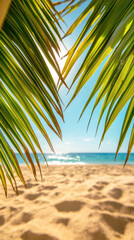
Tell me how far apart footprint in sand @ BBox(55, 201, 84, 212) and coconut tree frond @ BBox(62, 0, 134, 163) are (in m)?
1.21

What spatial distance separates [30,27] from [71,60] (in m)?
0.12

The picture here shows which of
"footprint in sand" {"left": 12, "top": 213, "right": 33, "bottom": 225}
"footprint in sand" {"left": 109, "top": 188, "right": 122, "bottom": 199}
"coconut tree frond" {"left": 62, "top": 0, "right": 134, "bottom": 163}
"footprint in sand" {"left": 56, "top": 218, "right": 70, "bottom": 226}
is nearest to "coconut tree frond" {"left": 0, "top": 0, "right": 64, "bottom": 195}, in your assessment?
"coconut tree frond" {"left": 62, "top": 0, "right": 134, "bottom": 163}

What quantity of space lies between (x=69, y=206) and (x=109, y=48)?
1458mm

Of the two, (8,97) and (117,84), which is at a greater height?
Result: (8,97)

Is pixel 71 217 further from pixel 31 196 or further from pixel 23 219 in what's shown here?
pixel 31 196

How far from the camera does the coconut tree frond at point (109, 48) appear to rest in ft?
0.95

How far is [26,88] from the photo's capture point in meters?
0.33

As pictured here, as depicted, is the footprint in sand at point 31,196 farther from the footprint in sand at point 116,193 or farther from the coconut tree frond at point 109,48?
the coconut tree frond at point 109,48

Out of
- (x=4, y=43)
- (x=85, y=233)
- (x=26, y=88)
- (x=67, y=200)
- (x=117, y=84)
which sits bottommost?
(x=67, y=200)

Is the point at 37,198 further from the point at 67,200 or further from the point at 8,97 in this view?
the point at 8,97

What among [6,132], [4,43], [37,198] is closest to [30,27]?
[4,43]

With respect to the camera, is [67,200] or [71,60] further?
[67,200]

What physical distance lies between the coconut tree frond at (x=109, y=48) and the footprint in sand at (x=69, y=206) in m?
1.21

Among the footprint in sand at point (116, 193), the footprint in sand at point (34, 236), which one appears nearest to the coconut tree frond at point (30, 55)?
the footprint in sand at point (34, 236)
